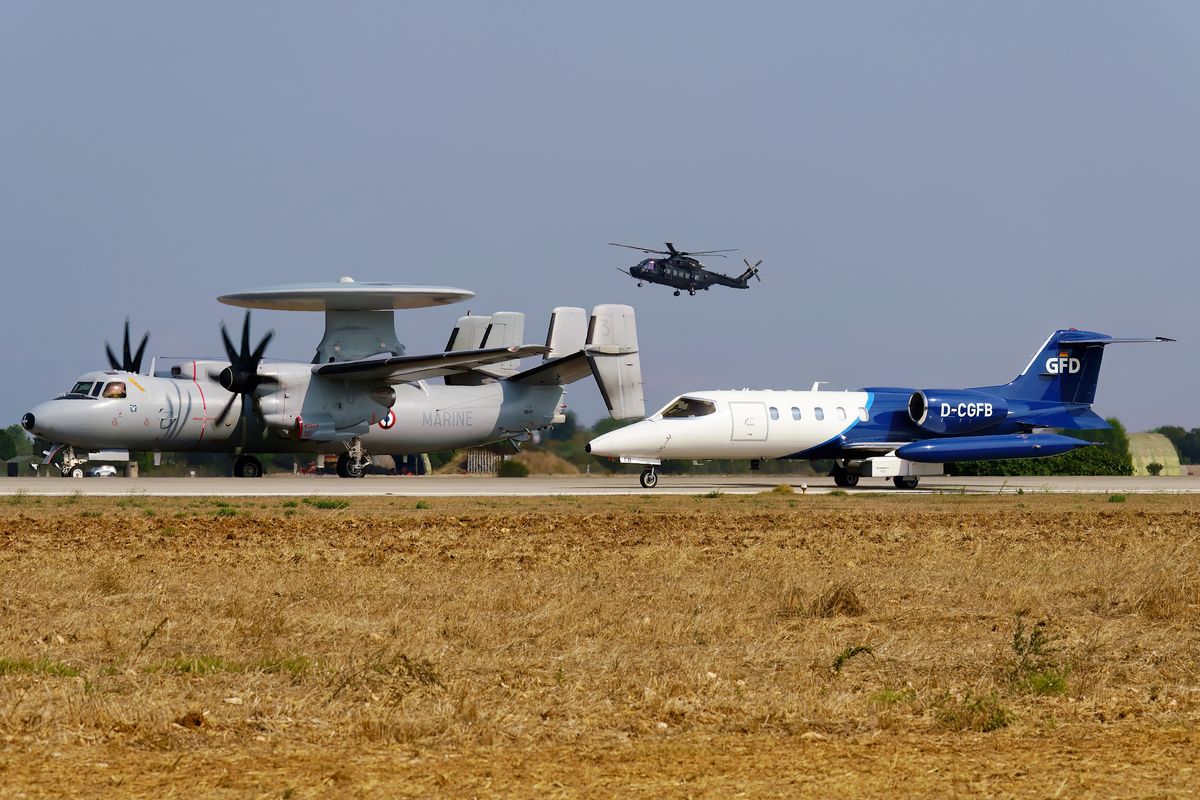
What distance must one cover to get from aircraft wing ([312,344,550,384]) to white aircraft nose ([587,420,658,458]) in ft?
23.5

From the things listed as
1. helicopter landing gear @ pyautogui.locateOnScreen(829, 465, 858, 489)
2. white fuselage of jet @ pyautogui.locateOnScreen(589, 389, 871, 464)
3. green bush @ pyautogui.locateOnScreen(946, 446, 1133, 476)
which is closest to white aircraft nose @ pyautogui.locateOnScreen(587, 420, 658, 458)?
white fuselage of jet @ pyautogui.locateOnScreen(589, 389, 871, 464)

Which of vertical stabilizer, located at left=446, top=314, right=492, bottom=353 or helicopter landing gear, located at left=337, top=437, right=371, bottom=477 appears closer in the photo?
helicopter landing gear, located at left=337, top=437, right=371, bottom=477

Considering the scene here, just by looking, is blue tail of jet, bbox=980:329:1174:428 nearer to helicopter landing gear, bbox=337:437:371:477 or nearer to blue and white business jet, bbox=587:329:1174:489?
blue and white business jet, bbox=587:329:1174:489

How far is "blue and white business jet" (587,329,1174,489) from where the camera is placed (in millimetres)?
34938

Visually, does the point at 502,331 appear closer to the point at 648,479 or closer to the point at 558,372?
the point at 558,372

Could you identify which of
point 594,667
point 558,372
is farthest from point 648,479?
point 594,667

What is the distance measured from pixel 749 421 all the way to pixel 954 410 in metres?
7.15

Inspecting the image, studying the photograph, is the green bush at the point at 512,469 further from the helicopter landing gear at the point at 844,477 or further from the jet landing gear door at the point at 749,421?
the jet landing gear door at the point at 749,421

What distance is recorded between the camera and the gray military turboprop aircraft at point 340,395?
3994 cm

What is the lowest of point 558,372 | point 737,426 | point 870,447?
point 870,447

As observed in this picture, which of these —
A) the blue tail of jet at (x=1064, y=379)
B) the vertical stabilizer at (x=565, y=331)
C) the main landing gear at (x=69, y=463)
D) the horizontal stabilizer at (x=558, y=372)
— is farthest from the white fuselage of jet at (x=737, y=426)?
the main landing gear at (x=69, y=463)

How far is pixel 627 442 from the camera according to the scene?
112 feet

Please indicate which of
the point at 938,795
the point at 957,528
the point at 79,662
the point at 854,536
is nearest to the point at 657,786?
the point at 938,795

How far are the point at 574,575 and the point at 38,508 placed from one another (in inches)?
587
